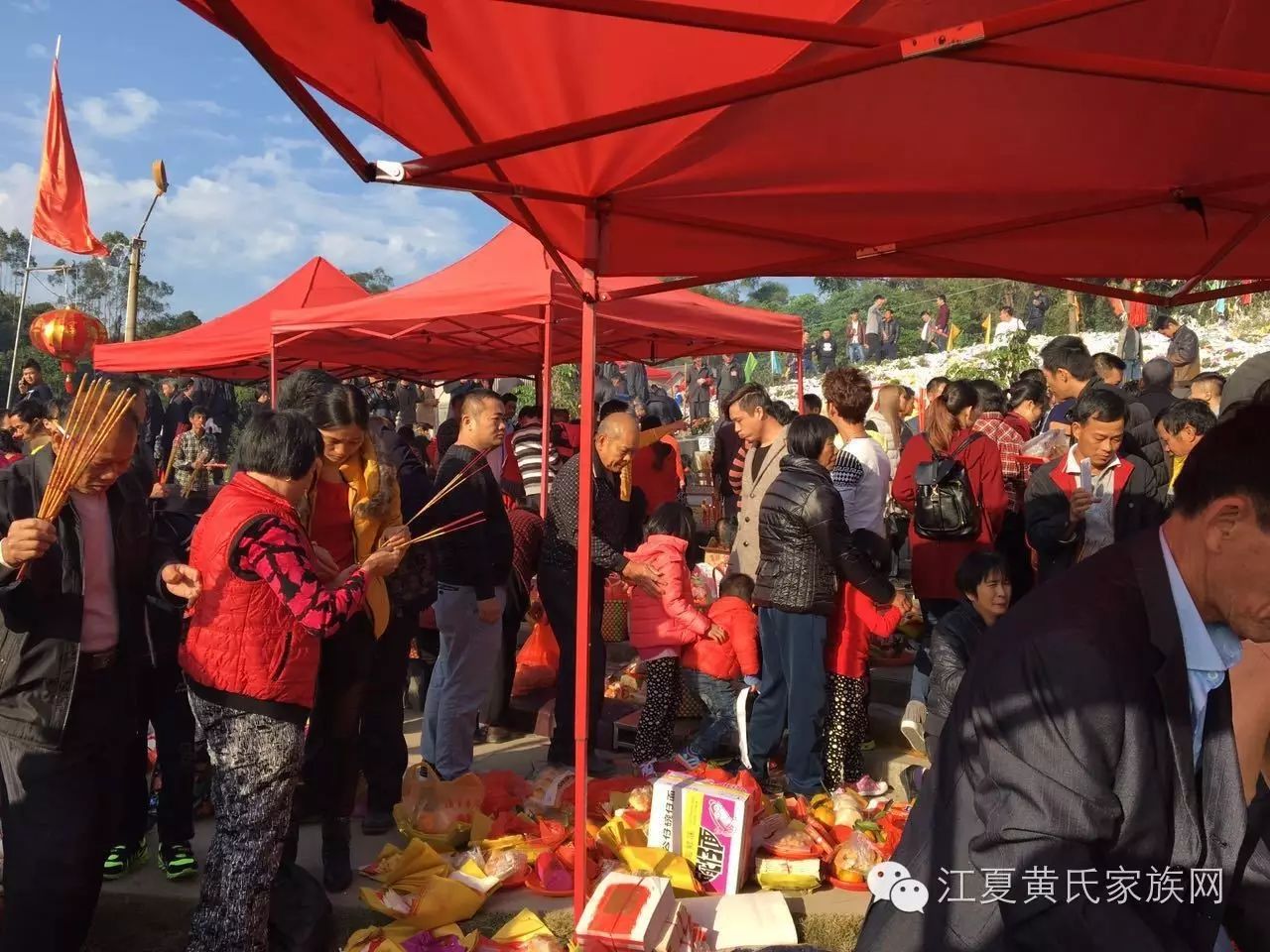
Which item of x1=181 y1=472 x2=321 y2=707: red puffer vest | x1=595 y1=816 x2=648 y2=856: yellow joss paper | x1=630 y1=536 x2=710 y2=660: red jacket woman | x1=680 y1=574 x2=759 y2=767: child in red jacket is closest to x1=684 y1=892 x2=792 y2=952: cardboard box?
x1=595 y1=816 x2=648 y2=856: yellow joss paper

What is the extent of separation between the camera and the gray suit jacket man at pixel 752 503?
466cm

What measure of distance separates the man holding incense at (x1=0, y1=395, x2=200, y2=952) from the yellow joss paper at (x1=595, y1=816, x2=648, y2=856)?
5.50 feet

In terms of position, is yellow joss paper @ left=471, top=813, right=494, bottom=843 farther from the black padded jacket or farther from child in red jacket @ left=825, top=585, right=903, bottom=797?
child in red jacket @ left=825, top=585, right=903, bottom=797

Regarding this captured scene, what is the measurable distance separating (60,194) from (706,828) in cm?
1341

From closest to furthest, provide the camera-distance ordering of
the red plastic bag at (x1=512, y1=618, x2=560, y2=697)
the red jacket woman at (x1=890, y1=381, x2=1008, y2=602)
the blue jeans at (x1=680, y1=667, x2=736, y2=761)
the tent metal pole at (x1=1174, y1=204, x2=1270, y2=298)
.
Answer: the tent metal pole at (x1=1174, y1=204, x2=1270, y2=298), the red jacket woman at (x1=890, y1=381, x2=1008, y2=602), the blue jeans at (x1=680, y1=667, x2=736, y2=761), the red plastic bag at (x1=512, y1=618, x2=560, y2=697)

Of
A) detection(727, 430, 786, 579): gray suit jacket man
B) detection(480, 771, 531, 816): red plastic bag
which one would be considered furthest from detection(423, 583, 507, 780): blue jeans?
detection(727, 430, 786, 579): gray suit jacket man

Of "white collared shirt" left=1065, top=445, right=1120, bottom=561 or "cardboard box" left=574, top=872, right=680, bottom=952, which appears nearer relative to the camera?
"cardboard box" left=574, top=872, right=680, bottom=952

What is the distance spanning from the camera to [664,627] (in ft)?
15.1

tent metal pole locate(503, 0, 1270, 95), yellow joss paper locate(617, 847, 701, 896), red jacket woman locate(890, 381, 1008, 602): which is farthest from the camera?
red jacket woman locate(890, 381, 1008, 602)

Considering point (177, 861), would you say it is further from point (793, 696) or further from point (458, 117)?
point (458, 117)

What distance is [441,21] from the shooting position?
1941mm

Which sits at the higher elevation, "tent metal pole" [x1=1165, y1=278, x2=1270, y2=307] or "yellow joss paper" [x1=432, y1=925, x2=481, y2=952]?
"tent metal pole" [x1=1165, y1=278, x2=1270, y2=307]

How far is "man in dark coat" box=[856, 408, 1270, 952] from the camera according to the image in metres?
1.17

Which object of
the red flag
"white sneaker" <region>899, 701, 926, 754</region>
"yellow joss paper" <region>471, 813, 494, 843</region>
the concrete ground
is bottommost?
the concrete ground
